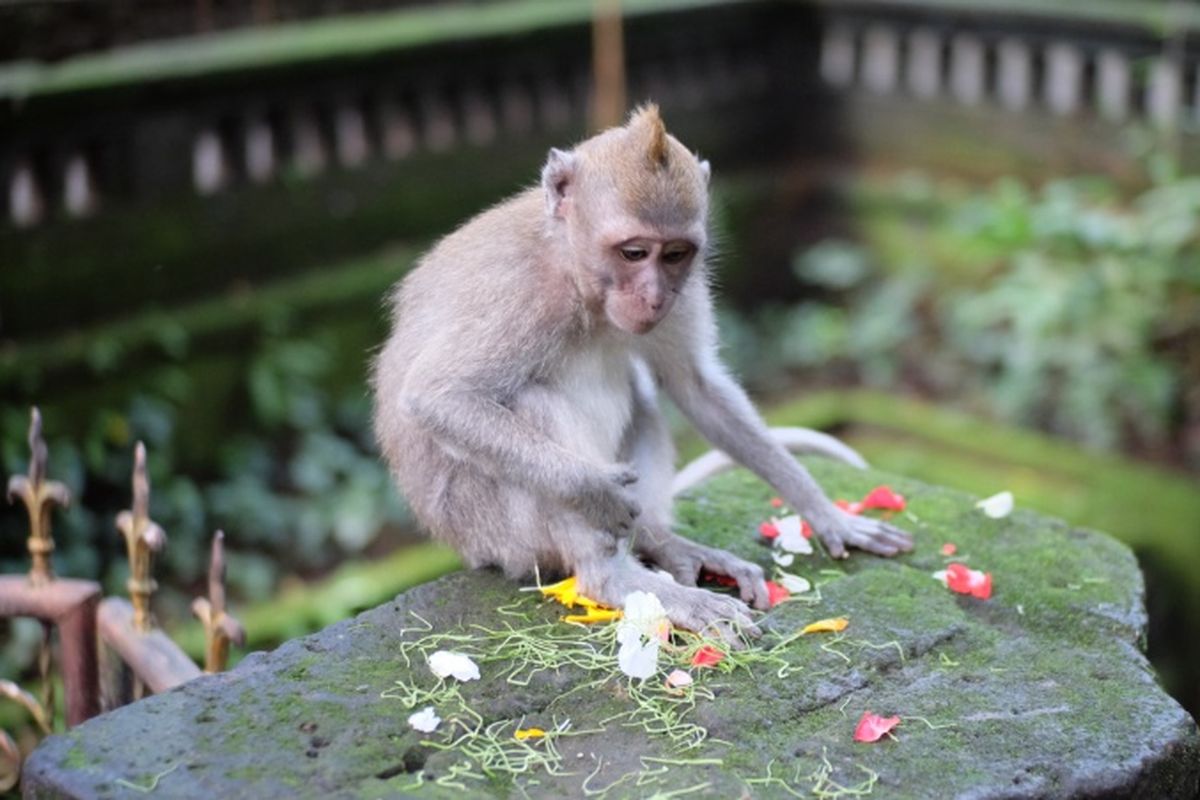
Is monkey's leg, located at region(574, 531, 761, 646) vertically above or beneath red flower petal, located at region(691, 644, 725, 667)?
above

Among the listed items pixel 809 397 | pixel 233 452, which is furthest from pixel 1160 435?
pixel 233 452

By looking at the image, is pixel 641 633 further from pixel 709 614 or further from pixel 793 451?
pixel 793 451

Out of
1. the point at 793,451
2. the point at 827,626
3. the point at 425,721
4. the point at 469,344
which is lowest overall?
the point at 793,451

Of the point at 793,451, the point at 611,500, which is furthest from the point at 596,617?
the point at 793,451

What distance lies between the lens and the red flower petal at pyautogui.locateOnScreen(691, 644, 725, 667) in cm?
408

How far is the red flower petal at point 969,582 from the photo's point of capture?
4570 millimetres

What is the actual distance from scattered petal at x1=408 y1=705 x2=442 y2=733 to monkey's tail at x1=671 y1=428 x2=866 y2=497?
6.40ft

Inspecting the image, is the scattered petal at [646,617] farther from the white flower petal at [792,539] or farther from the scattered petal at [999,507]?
the scattered petal at [999,507]

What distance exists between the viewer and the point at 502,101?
870cm

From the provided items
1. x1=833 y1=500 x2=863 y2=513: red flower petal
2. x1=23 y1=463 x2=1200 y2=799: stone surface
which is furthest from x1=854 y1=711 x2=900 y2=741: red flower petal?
x1=833 y1=500 x2=863 y2=513: red flower petal

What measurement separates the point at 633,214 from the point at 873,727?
4.81 feet

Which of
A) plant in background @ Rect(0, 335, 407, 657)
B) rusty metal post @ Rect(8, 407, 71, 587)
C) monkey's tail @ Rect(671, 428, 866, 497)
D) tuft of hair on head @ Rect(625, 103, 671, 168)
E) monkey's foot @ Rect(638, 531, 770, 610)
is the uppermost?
tuft of hair on head @ Rect(625, 103, 671, 168)

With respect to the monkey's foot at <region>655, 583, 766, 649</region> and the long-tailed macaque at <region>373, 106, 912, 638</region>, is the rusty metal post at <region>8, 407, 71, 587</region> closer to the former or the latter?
the long-tailed macaque at <region>373, 106, 912, 638</region>

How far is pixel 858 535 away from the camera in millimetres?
4816
